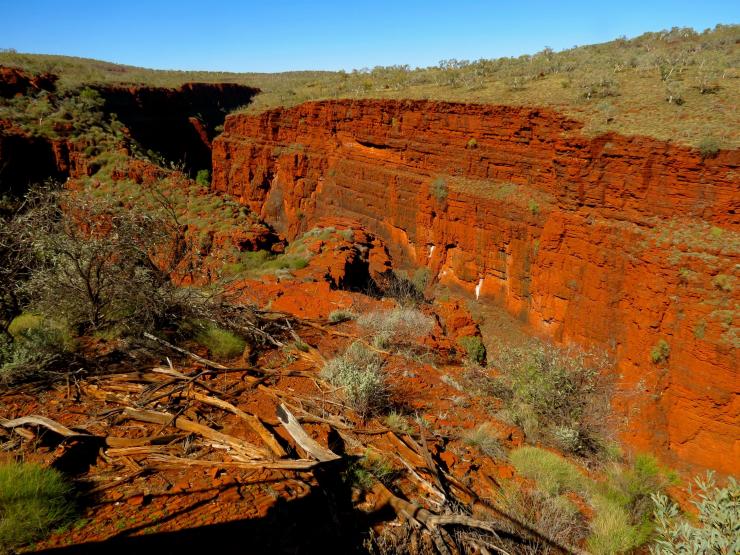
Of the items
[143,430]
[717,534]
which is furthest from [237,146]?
[717,534]

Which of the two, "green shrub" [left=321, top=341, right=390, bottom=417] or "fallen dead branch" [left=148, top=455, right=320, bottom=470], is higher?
"fallen dead branch" [left=148, top=455, right=320, bottom=470]

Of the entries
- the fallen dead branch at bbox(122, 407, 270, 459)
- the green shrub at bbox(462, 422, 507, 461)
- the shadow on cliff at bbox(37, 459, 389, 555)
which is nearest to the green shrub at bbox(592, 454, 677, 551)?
the green shrub at bbox(462, 422, 507, 461)

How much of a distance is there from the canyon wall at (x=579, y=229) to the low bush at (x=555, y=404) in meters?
3.39

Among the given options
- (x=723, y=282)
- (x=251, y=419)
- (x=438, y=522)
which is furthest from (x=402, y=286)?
(x=438, y=522)

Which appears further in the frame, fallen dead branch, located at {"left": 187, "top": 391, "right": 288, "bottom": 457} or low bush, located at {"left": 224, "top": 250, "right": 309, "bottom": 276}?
low bush, located at {"left": 224, "top": 250, "right": 309, "bottom": 276}

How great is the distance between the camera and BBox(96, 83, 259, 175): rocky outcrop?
32.7 metres

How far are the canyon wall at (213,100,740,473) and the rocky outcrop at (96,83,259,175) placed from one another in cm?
1475

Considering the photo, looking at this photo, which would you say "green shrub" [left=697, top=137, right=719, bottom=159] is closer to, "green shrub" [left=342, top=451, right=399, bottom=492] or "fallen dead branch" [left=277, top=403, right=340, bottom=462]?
"green shrub" [left=342, top=451, right=399, bottom=492]

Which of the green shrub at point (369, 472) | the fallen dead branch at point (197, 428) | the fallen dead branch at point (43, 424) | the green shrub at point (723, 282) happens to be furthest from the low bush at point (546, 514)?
the green shrub at point (723, 282)

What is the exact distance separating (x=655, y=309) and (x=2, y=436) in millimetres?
13445

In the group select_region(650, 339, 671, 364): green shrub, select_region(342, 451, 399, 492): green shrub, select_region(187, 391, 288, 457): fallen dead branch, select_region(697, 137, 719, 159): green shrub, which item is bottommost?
select_region(650, 339, 671, 364): green shrub

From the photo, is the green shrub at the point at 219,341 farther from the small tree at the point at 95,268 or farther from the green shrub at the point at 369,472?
the green shrub at the point at 369,472

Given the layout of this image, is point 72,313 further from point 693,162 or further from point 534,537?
point 693,162

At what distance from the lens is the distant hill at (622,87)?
524 inches
